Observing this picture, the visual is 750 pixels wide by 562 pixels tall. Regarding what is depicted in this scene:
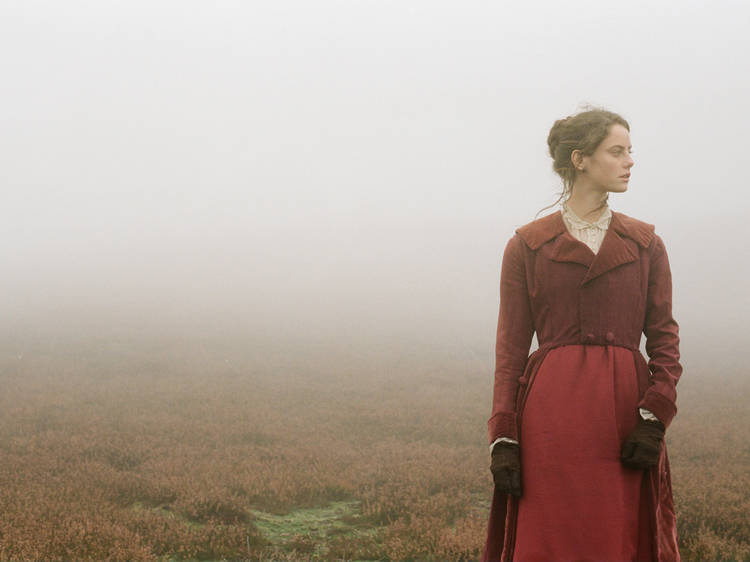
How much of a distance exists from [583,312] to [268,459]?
6.17 metres

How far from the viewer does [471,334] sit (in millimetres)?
21547

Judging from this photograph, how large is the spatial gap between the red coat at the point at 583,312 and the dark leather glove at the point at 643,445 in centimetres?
11

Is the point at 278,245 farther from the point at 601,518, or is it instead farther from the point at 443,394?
the point at 601,518

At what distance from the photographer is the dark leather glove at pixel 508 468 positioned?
257 cm

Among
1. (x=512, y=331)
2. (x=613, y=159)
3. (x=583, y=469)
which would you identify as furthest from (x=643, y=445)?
(x=613, y=159)

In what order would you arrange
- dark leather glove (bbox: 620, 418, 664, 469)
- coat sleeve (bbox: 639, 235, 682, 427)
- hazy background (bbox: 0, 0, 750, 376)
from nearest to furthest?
dark leather glove (bbox: 620, 418, 664, 469)
coat sleeve (bbox: 639, 235, 682, 427)
hazy background (bbox: 0, 0, 750, 376)

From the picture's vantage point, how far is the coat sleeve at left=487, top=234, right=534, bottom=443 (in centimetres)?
270

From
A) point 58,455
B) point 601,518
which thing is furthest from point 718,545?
point 58,455

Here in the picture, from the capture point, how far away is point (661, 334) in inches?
104

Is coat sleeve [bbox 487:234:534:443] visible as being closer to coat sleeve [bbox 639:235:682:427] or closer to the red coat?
the red coat

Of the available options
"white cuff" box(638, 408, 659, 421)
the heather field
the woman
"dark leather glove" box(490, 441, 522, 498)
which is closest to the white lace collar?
the woman

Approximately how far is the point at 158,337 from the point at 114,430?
336 inches

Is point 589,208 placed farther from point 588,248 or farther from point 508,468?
point 508,468

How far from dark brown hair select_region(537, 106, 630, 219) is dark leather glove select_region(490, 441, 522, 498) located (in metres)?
0.93
